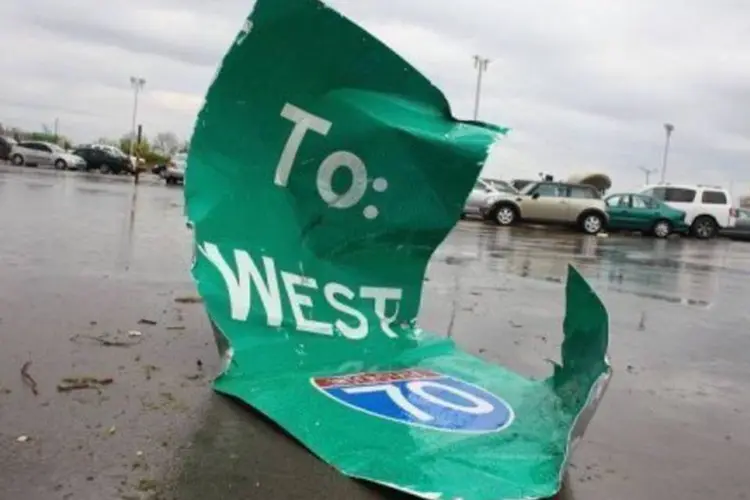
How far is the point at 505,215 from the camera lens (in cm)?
2798

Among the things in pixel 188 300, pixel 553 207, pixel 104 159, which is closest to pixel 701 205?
pixel 553 207

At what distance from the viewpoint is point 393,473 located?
3121mm

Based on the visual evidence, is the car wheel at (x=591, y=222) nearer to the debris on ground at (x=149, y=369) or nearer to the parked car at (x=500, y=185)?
the parked car at (x=500, y=185)

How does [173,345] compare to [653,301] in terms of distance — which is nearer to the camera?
[173,345]

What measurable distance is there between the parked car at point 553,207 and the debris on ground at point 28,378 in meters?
24.4

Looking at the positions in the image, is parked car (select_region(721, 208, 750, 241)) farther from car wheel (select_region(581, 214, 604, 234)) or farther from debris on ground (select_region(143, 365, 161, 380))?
debris on ground (select_region(143, 365, 161, 380))

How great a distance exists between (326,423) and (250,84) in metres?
1.78

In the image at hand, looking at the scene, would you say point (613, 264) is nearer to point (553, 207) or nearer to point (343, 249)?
point (343, 249)

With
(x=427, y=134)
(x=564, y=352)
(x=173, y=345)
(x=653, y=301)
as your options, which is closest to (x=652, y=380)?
(x=564, y=352)

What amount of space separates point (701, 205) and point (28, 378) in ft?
100

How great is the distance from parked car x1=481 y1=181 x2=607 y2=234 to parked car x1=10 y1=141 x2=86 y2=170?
3049 centimetres

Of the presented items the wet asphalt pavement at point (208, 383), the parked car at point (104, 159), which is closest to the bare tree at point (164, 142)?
the parked car at point (104, 159)

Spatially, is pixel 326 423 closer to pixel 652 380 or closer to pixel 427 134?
pixel 427 134

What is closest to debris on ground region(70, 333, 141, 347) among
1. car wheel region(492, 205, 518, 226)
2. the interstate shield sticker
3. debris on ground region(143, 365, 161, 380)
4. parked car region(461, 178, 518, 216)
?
debris on ground region(143, 365, 161, 380)
